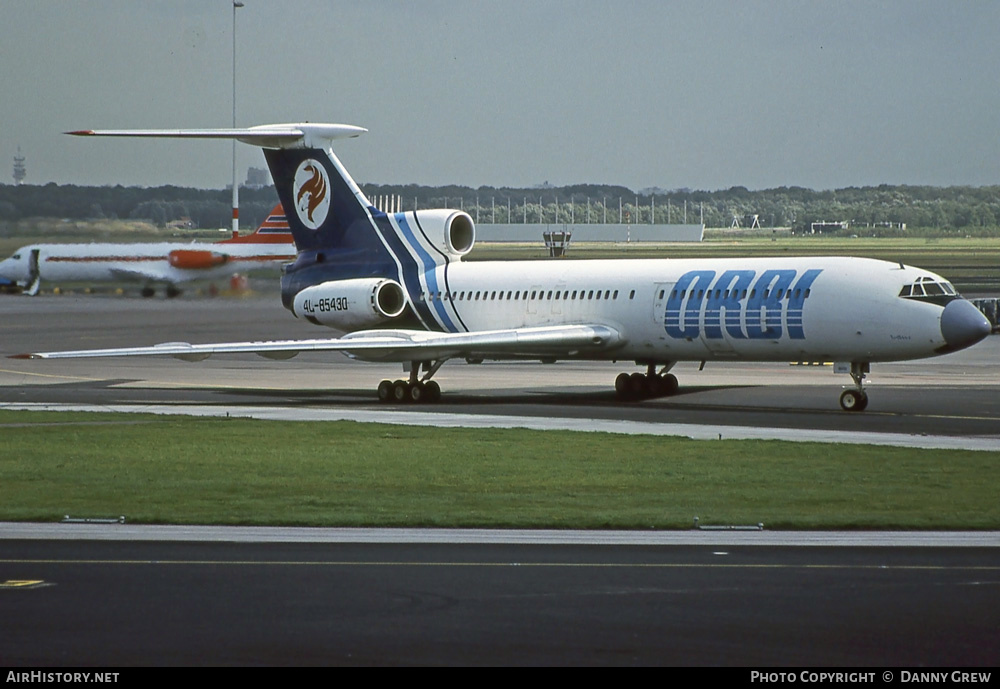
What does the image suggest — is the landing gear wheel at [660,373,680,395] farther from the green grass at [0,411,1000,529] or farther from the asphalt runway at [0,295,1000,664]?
the asphalt runway at [0,295,1000,664]

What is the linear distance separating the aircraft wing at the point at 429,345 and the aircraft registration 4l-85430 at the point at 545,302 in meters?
0.04

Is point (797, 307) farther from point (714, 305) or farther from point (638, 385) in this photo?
point (638, 385)

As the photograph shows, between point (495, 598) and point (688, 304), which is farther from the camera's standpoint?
point (688, 304)

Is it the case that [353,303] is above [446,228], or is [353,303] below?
below

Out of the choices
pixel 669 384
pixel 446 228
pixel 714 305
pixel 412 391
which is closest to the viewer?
pixel 714 305

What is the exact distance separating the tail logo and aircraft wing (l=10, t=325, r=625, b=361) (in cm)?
570

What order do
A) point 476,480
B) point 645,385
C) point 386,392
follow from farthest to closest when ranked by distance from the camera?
Result: 1. point 645,385
2. point 386,392
3. point 476,480

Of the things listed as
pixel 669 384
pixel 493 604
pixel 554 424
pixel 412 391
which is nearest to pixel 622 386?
pixel 669 384

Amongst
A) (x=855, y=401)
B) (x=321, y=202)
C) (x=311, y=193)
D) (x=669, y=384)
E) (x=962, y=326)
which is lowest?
(x=669, y=384)

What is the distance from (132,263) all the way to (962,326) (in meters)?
28.6

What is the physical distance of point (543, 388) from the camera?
4378 cm

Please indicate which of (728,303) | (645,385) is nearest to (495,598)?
(728,303)

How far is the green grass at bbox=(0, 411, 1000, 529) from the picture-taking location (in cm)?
1984
